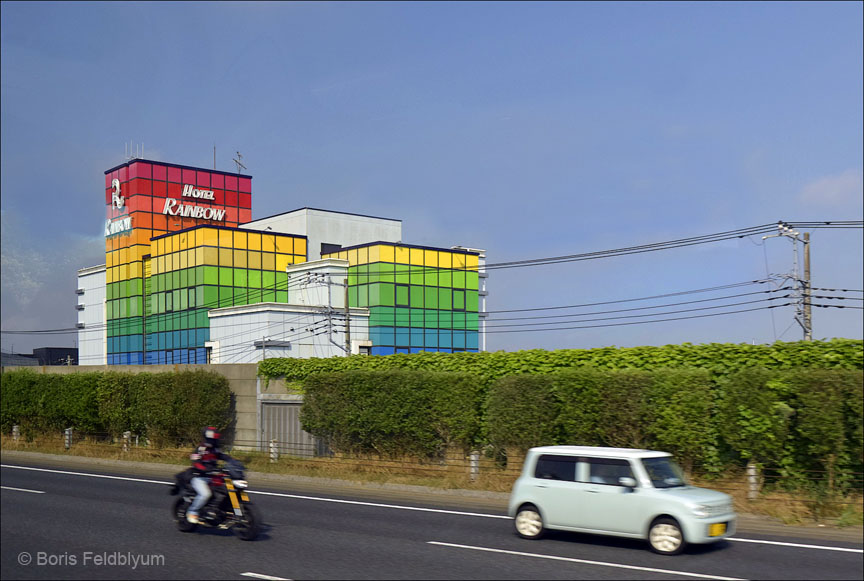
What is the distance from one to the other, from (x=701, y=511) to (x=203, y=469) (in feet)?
27.6

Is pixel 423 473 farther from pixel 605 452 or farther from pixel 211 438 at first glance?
pixel 605 452

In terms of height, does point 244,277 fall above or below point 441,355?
above

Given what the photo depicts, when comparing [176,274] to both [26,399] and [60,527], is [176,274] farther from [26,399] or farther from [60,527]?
[60,527]

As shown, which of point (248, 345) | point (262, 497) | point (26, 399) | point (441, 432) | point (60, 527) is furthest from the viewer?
point (248, 345)

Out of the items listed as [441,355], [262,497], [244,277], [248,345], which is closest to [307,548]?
[262,497]

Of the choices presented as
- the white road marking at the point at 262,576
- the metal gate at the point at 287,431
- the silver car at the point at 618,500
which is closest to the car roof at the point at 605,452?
the silver car at the point at 618,500

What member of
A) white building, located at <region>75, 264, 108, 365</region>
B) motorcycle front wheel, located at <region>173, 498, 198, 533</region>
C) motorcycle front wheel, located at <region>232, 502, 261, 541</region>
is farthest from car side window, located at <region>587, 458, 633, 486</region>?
white building, located at <region>75, 264, 108, 365</region>

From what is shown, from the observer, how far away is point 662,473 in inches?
520

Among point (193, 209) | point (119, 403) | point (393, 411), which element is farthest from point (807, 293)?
point (193, 209)

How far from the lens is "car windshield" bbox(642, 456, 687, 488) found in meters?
13.0

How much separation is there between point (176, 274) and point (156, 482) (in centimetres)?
4813

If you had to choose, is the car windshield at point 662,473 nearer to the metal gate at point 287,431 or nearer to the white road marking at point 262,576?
the white road marking at point 262,576

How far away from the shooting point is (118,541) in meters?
13.4

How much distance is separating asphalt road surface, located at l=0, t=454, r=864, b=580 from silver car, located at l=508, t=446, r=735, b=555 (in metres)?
0.34
